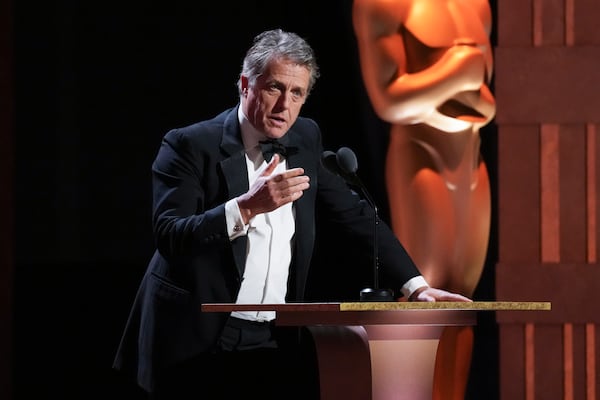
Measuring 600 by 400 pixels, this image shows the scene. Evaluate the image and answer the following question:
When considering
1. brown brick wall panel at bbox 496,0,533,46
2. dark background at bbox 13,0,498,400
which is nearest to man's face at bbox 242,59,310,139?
dark background at bbox 13,0,498,400

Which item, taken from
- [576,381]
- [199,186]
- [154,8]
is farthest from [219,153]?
[576,381]

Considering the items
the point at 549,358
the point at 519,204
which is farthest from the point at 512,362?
the point at 519,204

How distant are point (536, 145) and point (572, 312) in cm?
52

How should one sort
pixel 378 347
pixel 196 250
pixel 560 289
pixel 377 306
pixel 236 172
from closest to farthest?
pixel 377 306 → pixel 378 347 → pixel 196 250 → pixel 236 172 → pixel 560 289

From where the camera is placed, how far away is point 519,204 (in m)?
3.57

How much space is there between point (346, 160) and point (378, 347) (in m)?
0.34

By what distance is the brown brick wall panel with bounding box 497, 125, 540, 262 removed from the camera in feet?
11.7

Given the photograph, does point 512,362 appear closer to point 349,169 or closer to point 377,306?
point 349,169

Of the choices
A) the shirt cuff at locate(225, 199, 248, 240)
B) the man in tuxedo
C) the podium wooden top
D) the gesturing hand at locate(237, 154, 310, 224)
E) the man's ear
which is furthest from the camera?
the man's ear

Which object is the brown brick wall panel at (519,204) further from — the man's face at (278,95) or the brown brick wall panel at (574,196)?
the man's face at (278,95)

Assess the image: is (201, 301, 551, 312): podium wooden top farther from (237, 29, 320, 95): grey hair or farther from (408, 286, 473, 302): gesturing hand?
(237, 29, 320, 95): grey hair

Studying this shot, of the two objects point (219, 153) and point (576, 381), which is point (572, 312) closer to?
point (576, 381)

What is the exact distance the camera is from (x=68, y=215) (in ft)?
11.9

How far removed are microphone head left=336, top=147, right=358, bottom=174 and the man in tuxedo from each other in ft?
0.51
